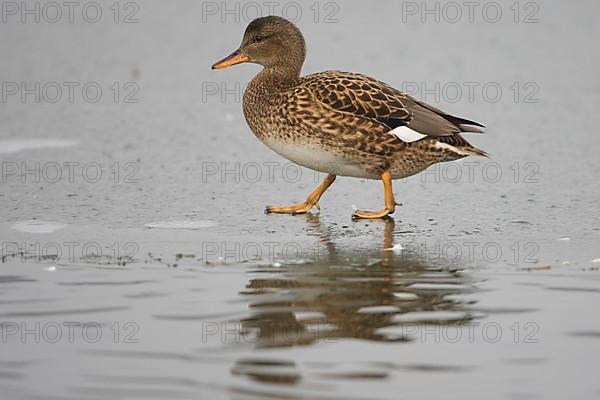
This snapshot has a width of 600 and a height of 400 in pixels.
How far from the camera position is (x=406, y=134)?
659 cm

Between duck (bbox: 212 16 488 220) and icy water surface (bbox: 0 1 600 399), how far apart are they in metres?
0.29

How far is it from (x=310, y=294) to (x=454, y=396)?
127 centimetres

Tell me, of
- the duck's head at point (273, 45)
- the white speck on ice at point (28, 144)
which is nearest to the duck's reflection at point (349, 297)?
the duck's head at point (273, 45)

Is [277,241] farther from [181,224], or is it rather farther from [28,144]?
[28,144]

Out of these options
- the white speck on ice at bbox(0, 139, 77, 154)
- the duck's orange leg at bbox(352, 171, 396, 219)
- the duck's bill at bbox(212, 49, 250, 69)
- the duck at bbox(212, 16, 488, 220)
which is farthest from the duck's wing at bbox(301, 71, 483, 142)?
the white speck on ice at bbox(0, 139, 77, 154)

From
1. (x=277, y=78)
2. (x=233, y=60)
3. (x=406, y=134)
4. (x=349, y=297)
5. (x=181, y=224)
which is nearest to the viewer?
(x=349, y=297)

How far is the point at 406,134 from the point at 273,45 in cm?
122

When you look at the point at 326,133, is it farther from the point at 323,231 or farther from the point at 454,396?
the point at 454,396

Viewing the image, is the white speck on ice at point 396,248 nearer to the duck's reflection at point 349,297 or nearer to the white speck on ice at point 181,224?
the duck's reflection at point 349,297

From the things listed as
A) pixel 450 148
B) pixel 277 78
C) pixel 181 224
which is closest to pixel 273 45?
pixel 277 78

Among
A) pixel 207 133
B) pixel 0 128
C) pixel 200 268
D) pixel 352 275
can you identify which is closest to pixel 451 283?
pixel 352 275

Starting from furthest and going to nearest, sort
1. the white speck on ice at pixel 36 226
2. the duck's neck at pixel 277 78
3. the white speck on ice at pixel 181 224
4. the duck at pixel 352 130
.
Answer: the duck's neck at pixel 277 78 < the duck at pixel 352 130 < the white speck on ice at pixel 181 224 < the white speck on ice at pixel 36 226

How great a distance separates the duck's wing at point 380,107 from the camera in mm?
6568

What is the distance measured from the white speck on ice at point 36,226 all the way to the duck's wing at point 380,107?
1.80 metres
